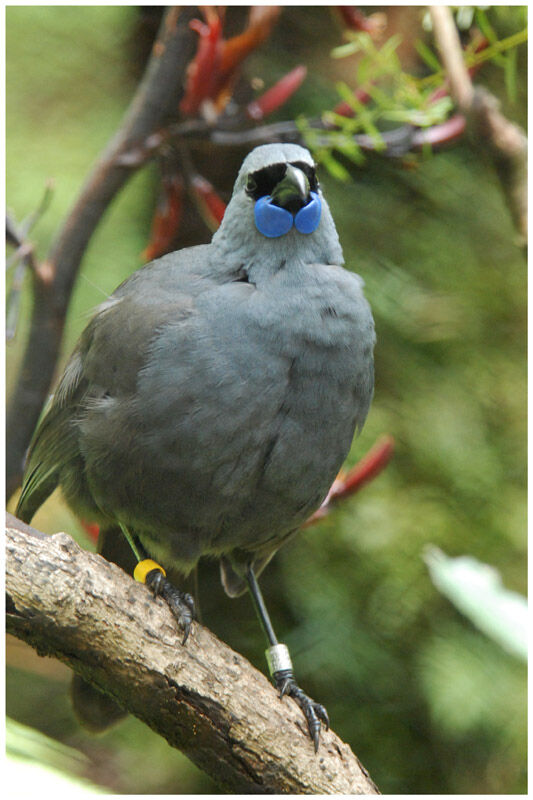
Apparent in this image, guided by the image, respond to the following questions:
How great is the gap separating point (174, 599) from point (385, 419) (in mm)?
1177

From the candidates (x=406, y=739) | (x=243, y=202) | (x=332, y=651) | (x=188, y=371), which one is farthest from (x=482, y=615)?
(x=406, y=739)

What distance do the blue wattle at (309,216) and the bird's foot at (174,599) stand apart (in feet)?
2.26

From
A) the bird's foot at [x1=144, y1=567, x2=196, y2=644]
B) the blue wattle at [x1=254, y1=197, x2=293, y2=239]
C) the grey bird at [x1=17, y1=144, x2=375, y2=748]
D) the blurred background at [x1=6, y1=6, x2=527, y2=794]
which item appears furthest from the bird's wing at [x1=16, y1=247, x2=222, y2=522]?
the blurred background at [x1=6, y1=6, x2=527, y2=794]

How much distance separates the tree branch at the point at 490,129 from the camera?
1681 mm

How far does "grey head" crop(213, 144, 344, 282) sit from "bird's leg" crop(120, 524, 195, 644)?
59cm

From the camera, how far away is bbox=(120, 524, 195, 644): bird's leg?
57.4 inches

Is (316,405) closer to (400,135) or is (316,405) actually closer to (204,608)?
(400,135)

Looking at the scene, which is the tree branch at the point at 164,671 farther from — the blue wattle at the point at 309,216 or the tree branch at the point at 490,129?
the tree branch at the point at 490,129

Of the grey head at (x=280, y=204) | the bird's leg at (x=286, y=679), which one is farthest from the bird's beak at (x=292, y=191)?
the bird's leg at (x=286, y=679)

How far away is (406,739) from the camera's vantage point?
8.05ft

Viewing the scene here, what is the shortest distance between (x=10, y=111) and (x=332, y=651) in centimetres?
181

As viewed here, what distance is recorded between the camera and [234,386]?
149cm

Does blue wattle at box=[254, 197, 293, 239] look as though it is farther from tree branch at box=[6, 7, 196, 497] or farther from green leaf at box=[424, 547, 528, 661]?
green leaf at box=[424, 547, 528, 661]

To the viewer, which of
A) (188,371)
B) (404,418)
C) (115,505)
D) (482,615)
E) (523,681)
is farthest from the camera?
(404,418)
